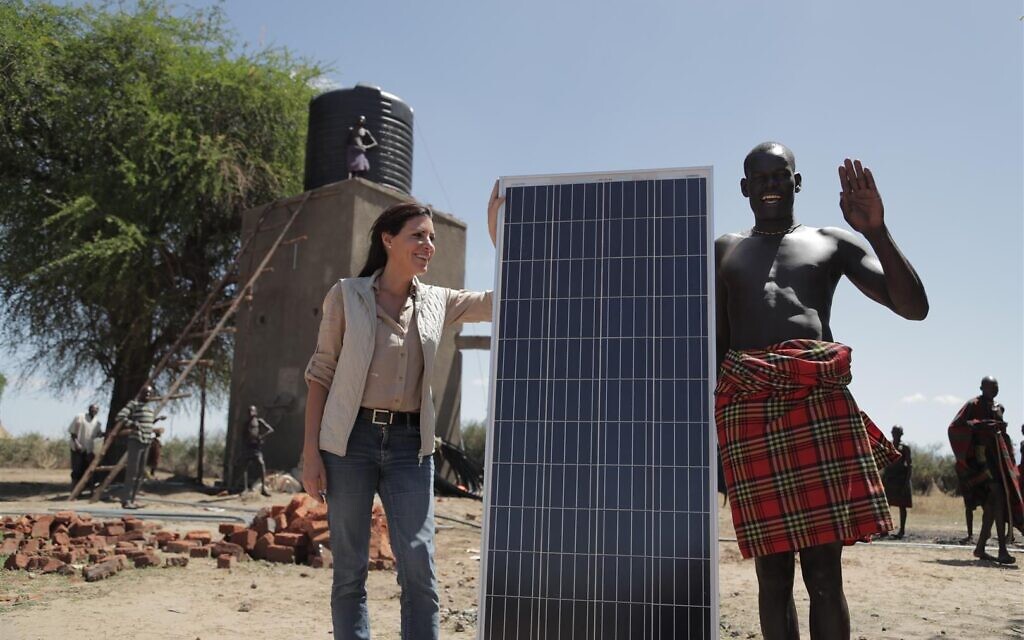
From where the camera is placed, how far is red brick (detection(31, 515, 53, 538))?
8.34m

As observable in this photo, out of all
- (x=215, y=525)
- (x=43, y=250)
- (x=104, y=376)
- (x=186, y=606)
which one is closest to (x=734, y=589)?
(x=186, y=606)

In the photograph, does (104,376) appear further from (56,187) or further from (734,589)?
(734,589)

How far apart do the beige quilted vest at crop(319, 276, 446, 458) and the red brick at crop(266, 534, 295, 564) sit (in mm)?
5006

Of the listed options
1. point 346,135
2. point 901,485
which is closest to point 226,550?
point 901,485

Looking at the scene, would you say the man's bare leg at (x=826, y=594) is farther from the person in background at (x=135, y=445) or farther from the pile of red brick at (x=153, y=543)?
the person in background at (x=135, y=445)

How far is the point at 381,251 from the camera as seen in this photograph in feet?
12.6

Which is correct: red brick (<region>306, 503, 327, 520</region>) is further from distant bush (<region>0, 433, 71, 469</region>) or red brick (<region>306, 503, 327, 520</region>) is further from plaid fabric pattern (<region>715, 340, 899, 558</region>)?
distant bush (<region>0, 433, 71, 469</region>)

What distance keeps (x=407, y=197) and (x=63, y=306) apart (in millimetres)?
10041

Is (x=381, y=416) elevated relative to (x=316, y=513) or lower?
elevated

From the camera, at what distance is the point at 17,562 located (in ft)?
23.0

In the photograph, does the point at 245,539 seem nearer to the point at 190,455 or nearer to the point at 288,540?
the point at 288,540

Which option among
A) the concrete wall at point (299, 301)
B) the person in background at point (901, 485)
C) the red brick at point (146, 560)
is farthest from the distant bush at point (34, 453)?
the person in background at point (901, 485)

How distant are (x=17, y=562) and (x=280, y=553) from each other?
217 centimetres

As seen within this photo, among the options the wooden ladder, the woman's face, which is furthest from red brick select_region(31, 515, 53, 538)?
the woman's face
